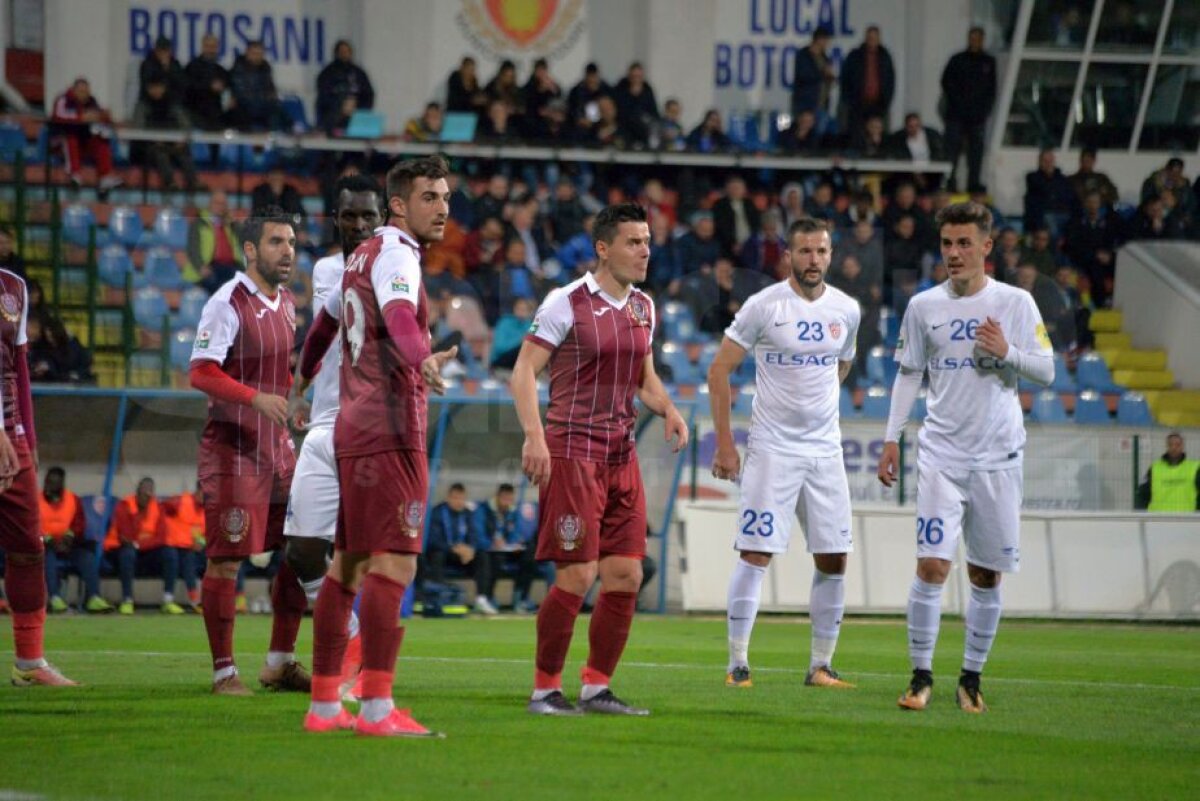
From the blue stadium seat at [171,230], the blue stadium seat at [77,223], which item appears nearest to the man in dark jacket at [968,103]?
the blue stadium seat at [171,230]

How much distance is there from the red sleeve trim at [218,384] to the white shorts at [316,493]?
1.32ft

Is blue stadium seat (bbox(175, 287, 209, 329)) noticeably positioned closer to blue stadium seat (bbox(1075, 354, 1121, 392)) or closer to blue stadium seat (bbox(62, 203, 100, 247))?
blue stadium seat (bbox(62, 203, 100, 247))

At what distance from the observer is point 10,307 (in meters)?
9.36

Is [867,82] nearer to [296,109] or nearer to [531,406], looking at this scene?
[296,109]

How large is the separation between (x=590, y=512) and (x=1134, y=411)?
49.0 feet

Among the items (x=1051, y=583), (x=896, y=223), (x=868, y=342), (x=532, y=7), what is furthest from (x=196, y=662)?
(x=532, y=7)

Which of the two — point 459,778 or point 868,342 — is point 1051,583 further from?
point 459,778

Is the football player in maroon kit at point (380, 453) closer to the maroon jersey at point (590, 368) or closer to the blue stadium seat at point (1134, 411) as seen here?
the maroon jersey at point (590, 368)

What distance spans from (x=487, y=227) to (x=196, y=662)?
10937 millimetres

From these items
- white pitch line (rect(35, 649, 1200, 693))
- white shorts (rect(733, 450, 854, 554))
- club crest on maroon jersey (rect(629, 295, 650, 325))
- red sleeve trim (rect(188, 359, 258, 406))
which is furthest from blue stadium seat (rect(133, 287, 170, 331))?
club crest on maroon jersey (rect(629, 295, 650, 325))

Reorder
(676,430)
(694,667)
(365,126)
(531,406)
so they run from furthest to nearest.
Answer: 1. (365,126)
2. (694,667)
3. (676,430)
4. (531,406)

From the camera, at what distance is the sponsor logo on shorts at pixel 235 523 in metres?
8.81

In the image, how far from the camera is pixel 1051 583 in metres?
17.9

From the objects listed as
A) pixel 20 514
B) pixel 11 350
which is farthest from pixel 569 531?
pixel 11 350
